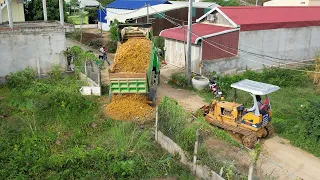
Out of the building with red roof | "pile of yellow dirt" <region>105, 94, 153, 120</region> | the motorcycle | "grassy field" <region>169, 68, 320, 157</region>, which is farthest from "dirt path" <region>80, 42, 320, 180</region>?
the building with red roof

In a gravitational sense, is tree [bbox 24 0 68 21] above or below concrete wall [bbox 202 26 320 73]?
above

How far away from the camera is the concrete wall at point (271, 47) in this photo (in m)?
18.9

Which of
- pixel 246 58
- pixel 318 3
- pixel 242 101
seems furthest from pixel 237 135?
pixel 318 3

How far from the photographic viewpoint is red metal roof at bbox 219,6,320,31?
19375 mm

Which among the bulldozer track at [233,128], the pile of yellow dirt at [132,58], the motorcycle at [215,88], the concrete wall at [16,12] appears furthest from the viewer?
the concrete wall at [16,12]

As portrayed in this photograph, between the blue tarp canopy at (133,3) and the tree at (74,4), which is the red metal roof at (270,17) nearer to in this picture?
the blue tarp canopy at (133,3)

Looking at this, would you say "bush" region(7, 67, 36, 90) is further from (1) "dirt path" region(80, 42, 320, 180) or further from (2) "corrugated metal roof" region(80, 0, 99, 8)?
(2) "corrugated metal roof" region(80, 0, 99, 8)

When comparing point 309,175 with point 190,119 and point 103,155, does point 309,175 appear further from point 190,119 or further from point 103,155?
point 103,155

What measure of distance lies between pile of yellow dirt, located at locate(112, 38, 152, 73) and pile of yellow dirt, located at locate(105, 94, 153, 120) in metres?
1.05

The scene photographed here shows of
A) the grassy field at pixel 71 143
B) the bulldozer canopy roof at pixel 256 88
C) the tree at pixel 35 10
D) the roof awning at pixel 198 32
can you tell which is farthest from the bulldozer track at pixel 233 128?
the tree at pixel 35 10

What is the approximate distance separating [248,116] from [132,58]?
5.04 metres

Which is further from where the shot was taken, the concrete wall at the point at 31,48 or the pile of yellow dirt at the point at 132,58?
the concrete wall at the point at 31,48

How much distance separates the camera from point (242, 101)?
1424 centimetres

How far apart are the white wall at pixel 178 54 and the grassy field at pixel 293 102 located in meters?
1.74
